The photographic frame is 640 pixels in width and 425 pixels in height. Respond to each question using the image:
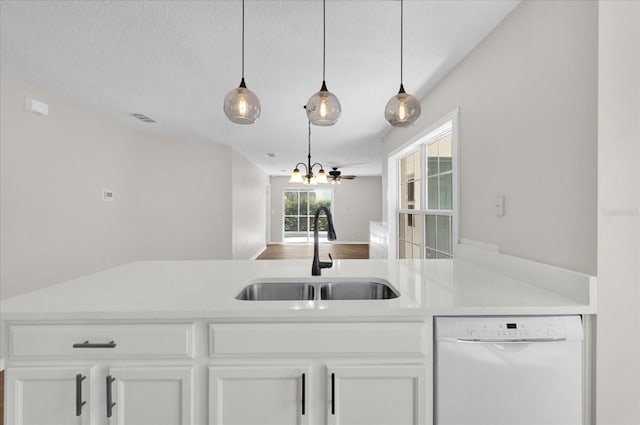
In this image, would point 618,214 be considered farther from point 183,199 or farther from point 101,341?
point 183,199

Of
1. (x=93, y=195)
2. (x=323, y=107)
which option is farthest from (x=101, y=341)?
(x=93, y=195)

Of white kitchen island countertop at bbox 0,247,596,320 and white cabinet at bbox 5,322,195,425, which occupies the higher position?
white kitchen island countertop at bbox 0,247,596,320

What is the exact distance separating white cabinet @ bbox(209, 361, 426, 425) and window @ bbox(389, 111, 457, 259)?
5.02ft

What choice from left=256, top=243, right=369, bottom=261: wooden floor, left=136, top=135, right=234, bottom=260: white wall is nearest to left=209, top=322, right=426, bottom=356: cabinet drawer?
left=136, top=135, right=234, bottom=260: white wall

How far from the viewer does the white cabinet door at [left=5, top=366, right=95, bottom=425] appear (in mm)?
1031

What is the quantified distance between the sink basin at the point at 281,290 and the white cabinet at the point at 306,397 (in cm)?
51

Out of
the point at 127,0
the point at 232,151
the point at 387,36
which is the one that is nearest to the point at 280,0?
the point at 387,36

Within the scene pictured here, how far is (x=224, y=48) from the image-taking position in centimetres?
216

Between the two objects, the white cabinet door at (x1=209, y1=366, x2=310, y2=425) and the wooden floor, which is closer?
the white cabinet door at (x1=209, y1=366, x2=310, y2=425)

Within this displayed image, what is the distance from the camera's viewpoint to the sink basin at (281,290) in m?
1.57

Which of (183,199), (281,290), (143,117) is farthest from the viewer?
(183,199)

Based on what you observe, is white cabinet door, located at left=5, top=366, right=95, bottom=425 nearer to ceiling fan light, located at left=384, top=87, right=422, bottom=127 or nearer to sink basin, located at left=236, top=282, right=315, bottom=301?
sink basin, located at left=236, top=282, right=315, bottom=301

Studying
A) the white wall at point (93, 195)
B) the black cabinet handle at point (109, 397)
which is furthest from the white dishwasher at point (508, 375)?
the white wall at point (93, 195)

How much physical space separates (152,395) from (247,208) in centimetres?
579
